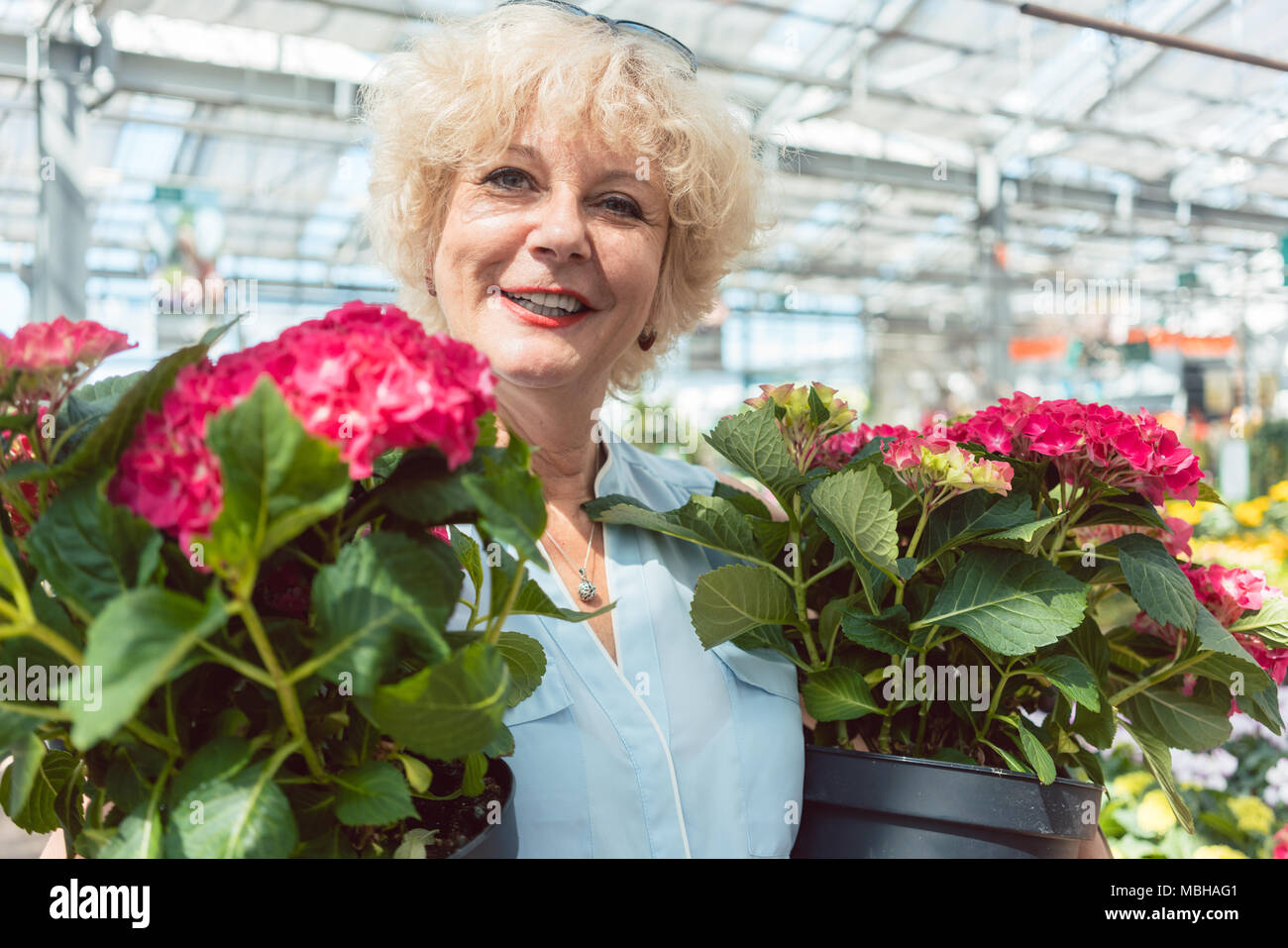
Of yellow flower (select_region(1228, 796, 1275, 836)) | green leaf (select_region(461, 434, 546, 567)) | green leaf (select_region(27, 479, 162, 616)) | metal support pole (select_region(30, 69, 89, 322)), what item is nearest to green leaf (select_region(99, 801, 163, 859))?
green leaf (select_region(27, 479, 162, 616))

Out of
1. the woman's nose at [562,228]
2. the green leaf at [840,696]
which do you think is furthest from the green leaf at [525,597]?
the woman's nose at [562,228]

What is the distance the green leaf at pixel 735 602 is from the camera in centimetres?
85

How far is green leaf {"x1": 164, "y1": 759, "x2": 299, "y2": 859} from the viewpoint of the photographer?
476mm

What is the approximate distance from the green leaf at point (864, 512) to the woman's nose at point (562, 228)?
1.24 feet

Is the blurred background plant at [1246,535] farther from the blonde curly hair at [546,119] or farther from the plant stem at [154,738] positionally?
the plant stem at [154,738]

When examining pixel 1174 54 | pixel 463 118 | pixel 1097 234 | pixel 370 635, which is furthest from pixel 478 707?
pixel 1097 234

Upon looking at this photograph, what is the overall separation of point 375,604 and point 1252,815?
206 cm

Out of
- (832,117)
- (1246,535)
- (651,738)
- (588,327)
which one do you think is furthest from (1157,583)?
(832,117)

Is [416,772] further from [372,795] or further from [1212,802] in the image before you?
[1212,802]

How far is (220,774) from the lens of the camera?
1.62 feet

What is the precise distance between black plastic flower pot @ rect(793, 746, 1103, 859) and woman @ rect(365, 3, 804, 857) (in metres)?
0.11

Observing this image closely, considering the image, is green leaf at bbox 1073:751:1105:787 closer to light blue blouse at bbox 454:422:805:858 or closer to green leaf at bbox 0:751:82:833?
light blue blouse at bbox 454:422:805:858

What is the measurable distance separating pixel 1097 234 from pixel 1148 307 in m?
5.51

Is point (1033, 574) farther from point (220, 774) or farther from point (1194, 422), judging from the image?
point (1194, 422)
